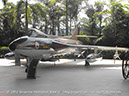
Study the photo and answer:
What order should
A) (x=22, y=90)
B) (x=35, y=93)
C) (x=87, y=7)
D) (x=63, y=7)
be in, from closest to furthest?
(x=35, y=93) → (x=22, y=90) → (x=63, y=7) → (x=87, y=7)

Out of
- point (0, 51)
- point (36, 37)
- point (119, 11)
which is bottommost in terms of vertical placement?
point (0, 51)

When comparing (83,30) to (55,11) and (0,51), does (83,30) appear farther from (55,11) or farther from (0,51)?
(0,51)

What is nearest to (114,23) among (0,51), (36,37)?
(0,51)

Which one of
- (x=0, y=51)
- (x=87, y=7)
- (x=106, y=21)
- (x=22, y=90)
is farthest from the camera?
(x=87, y=7)

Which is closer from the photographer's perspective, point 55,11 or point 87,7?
point 55,11

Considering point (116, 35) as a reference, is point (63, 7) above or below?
above

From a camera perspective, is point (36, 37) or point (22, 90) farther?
point (36, 37)

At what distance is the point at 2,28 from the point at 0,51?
28.3 feet

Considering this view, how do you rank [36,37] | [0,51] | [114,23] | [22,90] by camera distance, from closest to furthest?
[22,90] < [36,37] < [0,51] < [114,23]

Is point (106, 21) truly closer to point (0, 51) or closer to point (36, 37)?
point (0, 51)

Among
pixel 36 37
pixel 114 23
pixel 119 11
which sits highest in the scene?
pixel 119 11

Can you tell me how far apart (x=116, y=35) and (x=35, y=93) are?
3037 centimetres

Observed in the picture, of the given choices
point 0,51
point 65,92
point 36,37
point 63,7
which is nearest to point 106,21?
point 63,7

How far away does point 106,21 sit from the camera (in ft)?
125
